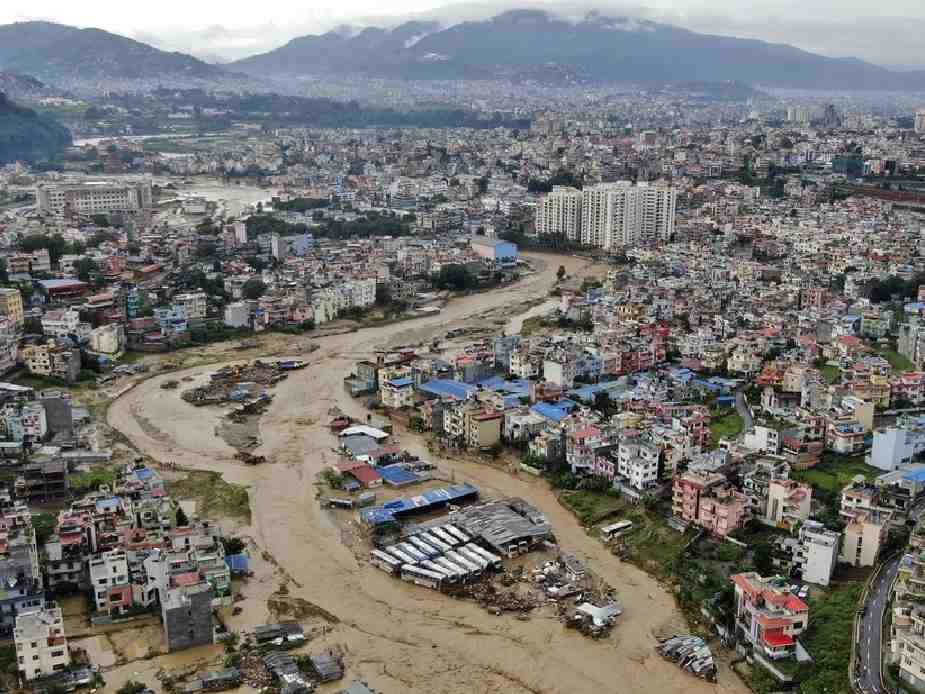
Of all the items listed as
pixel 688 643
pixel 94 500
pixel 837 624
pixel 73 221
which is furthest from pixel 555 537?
pixel 73 221

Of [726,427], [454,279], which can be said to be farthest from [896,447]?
[454,279]

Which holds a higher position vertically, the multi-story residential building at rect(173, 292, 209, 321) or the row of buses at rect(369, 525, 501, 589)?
the multi-story residential building at rect(173, 292, 209, 321)

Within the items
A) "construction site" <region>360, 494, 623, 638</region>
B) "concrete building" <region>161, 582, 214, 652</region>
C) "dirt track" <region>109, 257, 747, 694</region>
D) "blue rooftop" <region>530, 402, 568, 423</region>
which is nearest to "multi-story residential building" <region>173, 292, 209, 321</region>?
"dirt track" <region>109, 257, 747, 694</region>

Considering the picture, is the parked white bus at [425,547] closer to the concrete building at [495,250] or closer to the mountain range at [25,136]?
the concrete building at [495,250]

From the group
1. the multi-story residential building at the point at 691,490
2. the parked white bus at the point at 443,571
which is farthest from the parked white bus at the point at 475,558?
the multi-story residential building at the point at 691,490

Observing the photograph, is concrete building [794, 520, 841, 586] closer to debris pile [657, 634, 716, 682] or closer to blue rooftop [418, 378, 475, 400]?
debris pile [657, 634, 716, 682]

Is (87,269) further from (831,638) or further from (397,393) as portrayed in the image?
(831,638)
